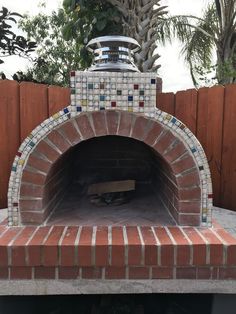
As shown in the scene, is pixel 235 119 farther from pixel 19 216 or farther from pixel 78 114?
pixel 19 216

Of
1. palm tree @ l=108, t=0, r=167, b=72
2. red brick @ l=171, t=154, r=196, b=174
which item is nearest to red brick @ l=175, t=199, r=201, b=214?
red brick @ l=171, t=154, r=196, b=174

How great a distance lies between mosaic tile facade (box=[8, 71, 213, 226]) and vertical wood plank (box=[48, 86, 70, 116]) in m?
0.95

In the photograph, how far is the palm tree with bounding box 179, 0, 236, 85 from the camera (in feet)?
26.7

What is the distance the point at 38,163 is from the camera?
2.17m

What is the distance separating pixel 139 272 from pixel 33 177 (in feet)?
3.13

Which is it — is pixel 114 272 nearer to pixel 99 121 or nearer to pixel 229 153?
pixel 99 121

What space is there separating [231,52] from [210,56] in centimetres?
113

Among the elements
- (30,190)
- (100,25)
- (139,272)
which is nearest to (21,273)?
(30,190)

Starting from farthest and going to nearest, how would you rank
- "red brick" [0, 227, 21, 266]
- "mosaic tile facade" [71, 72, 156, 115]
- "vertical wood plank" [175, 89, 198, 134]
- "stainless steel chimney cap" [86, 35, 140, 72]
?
"vertical wood plank" [175, 89, 198, 134] < "stainless steel chimney cap" [86, 35, 140, 72] < "mosaic tile facade" [71, 72, 156, 115] < "red brick" [0, 227, 21, 266]

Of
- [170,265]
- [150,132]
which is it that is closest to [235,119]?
[150,132]

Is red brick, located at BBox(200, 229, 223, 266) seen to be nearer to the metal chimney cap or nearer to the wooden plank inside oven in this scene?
the wooden plank inside oven

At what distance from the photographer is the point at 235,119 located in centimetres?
294

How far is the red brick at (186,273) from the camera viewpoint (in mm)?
1913

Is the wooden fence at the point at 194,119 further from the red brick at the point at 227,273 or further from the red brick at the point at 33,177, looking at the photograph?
the red brick at the point at 227,273
